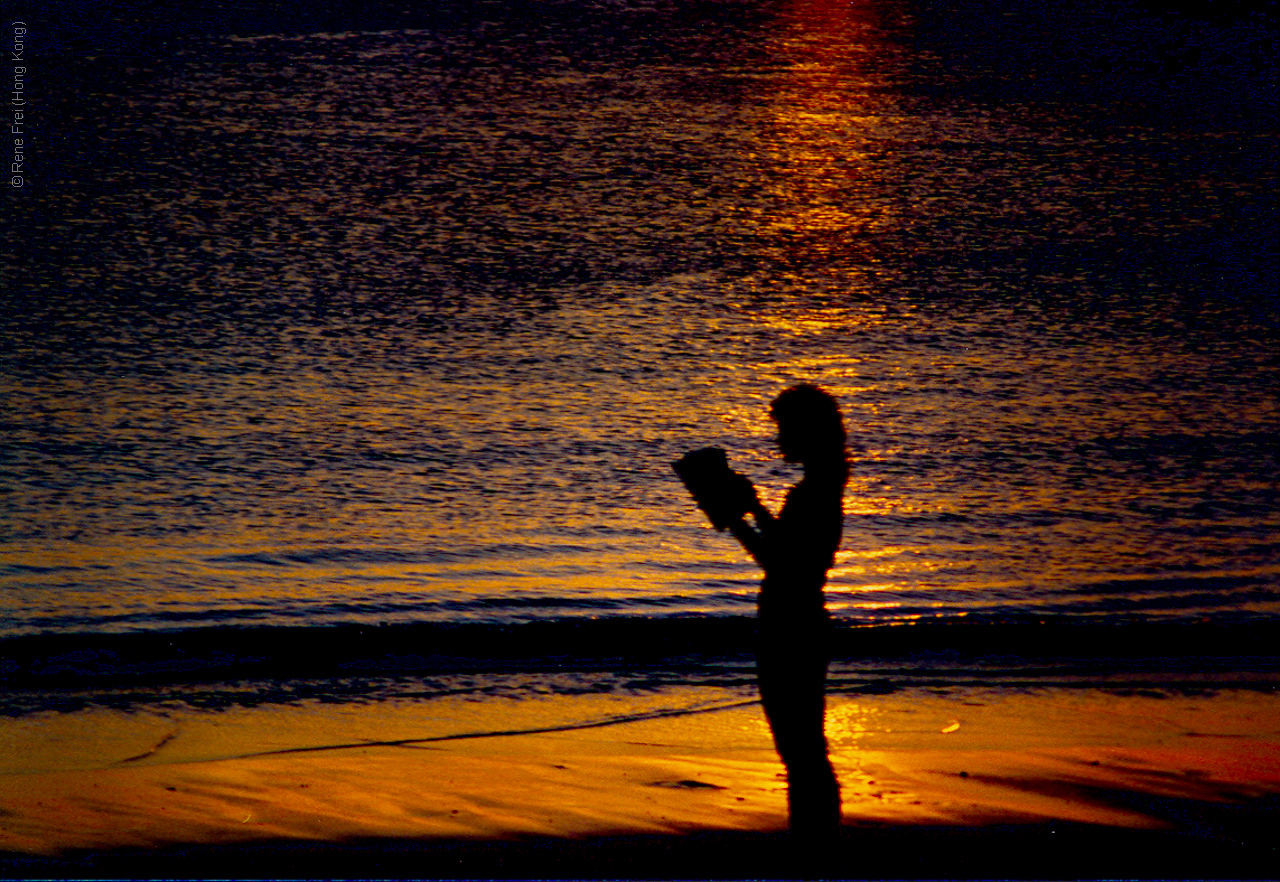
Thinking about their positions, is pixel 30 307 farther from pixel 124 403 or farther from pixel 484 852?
pixel 484 852

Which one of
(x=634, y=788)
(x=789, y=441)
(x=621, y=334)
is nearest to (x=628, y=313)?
(x=621, y=334)

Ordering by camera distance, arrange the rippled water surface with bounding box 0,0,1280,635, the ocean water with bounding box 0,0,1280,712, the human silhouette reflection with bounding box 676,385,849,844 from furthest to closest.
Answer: the rippled water surface with bounding box 0,0,1280,635 → the ocean water with bounding box 0,0,1280,712 → the human silhouette reflection with bounding box 676,385,849,844

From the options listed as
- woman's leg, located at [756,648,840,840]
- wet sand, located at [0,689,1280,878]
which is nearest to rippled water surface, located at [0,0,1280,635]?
wet sand, located at [0,689,1280,878]

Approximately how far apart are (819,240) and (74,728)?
39.6ft

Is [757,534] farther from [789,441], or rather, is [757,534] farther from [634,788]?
[634,788]

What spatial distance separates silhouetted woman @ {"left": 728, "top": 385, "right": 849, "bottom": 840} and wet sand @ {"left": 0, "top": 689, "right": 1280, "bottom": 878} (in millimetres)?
385

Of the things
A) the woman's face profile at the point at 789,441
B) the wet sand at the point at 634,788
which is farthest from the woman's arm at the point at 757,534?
the wet sand at the point at 634,788

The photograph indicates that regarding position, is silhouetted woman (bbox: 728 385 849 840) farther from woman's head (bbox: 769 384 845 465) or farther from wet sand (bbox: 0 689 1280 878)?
wet sand (bbox: 0 689 1280 878)

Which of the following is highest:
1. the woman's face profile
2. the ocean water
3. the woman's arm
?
the ocean water

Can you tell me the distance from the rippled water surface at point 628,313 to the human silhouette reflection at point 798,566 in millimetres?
3298

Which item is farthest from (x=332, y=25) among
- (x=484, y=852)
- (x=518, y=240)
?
(x=484, y=852)

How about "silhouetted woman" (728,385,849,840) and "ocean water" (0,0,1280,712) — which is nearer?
"silhouetted woman" (728,385,849,840)

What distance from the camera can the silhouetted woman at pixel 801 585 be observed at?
13.3ft

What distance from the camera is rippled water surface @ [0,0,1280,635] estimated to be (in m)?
8.31
